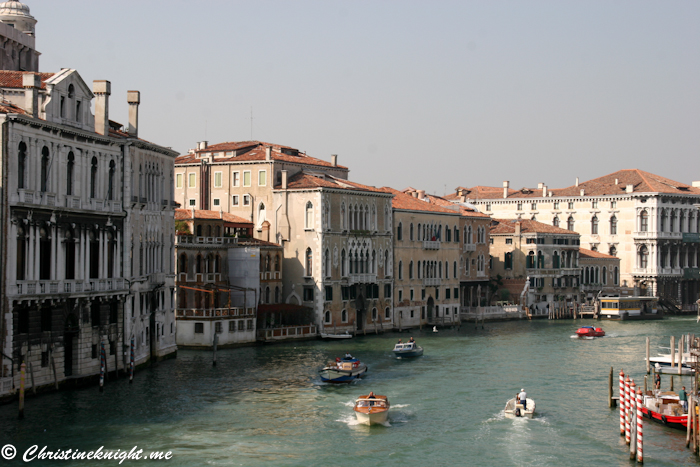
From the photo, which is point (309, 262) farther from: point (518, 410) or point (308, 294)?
point (518, 410)

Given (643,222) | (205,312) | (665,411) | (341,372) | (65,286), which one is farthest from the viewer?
(643,222)

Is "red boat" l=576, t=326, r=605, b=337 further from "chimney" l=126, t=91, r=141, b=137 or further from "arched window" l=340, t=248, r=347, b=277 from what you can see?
→ "chimney" l=126, t=91, r=141, b=137

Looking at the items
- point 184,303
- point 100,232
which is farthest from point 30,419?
point 184,303

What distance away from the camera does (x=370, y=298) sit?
58.5 m

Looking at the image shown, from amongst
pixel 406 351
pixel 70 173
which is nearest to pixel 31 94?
pixel 70 173

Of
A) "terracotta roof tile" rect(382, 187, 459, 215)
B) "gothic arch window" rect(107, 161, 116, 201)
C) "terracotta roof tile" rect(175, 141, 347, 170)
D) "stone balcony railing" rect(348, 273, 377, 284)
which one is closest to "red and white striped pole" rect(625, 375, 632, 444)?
"gothic arch window" rect(107, 161, 116, 201)

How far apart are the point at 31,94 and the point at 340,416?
43.1 ft

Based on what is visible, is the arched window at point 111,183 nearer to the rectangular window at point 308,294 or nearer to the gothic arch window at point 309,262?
the gothic arch window at point 309,262

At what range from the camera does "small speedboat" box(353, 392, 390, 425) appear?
29.5 meters

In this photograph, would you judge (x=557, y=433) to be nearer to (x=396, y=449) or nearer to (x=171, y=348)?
(x=396, y=449)

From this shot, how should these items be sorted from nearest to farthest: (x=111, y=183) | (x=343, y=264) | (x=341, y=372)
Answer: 1. (x=111, y=183)
2. (x=341, y=372)
3. (x=343, y=264)

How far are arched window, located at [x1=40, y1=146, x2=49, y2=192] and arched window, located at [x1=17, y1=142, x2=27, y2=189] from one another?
883mm

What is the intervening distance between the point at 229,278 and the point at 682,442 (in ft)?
92.4

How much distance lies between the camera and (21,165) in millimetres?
29781
